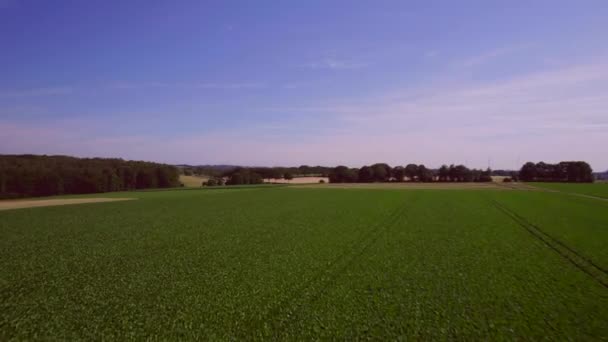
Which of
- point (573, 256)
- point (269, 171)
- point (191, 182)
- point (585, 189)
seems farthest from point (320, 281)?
point (269, 171)

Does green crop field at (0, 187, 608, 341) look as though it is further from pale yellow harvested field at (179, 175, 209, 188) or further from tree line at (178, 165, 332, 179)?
tree line at (178, 165, 332, 179)

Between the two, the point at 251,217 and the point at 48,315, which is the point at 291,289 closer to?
the point at 48,315

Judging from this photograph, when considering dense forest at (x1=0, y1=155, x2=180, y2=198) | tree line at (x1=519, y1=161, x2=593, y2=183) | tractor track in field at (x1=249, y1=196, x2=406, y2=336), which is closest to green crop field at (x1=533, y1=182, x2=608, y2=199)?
tree line at (x1=519, y1=161, x2=593, y2=183)

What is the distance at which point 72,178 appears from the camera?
216 ft

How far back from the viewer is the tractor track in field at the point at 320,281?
26.8ft

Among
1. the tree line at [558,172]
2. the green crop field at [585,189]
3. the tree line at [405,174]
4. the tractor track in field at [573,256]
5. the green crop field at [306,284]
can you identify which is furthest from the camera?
the tree line at [405,174]

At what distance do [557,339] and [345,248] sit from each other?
30.1ft

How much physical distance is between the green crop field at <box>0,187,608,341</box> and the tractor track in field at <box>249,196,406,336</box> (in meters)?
0.05

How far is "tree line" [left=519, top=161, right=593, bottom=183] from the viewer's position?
106 meters

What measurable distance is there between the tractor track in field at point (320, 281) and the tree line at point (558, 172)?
416 ft

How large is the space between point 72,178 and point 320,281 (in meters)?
75.5

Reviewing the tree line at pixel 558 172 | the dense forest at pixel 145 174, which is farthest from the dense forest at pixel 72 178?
the tree line at pixel 558 172

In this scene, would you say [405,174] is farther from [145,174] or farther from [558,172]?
[145,174]

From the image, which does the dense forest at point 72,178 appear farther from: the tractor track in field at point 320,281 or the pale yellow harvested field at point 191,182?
the tractor track in field at point 320,281
